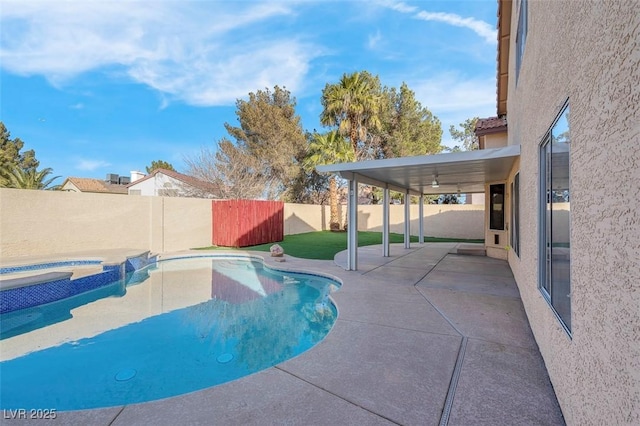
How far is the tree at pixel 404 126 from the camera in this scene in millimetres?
27406

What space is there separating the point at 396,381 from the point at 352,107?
22095mm

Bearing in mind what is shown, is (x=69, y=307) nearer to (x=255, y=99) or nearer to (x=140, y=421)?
(x=140, y=421)

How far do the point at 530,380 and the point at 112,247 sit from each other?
14945 mm

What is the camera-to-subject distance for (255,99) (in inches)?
1117

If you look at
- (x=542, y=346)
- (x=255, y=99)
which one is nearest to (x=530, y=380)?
(x=542, y=346)

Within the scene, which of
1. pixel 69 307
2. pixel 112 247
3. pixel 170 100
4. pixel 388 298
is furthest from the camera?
pixel 170 100

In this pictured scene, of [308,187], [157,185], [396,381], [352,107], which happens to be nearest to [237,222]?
[352,107]

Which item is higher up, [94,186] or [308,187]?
[94,186]

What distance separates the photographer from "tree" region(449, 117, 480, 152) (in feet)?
117

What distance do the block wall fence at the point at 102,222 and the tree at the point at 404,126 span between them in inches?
347

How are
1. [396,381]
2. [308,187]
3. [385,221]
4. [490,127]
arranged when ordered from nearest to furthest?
[396,381], [490,127], [385,221], [308,187]

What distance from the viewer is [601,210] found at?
1.95 m

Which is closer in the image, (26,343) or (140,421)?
(140,421)

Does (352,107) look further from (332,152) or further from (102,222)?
(102,222)
